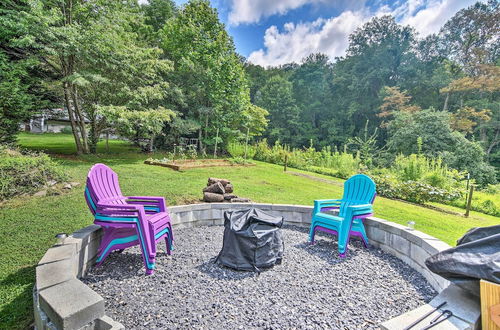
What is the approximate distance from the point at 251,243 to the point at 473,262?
1.58 meters

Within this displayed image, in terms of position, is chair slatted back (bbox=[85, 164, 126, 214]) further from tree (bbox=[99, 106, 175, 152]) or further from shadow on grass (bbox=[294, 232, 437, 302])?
tree (bbox=[99, 106, 175, 152])

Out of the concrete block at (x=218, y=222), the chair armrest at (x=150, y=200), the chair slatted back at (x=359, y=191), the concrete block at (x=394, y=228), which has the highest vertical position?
the chair slatted back at (x=359, y=191)

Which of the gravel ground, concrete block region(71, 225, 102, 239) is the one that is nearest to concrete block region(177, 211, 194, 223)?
the gravel ground

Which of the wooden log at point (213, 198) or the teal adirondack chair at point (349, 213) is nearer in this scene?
the teal adirondack chair at point (349, 213)

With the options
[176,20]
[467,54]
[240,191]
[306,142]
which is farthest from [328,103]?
[240,191]

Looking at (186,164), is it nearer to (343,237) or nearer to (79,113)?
(79,113)

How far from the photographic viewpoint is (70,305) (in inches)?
47.3

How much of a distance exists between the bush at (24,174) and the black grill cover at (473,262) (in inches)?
216

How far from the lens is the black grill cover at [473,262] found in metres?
1.26

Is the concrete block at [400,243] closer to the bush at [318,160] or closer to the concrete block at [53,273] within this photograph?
the concrete block at [53,273]

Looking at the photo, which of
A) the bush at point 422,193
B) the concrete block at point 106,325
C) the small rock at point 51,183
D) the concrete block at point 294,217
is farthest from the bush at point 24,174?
the bush at point 422,193

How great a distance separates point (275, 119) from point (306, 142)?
374 centimetres

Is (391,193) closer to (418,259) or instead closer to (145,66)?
(418,259)

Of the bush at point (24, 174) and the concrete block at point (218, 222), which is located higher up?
the bush at point (24, 174)
